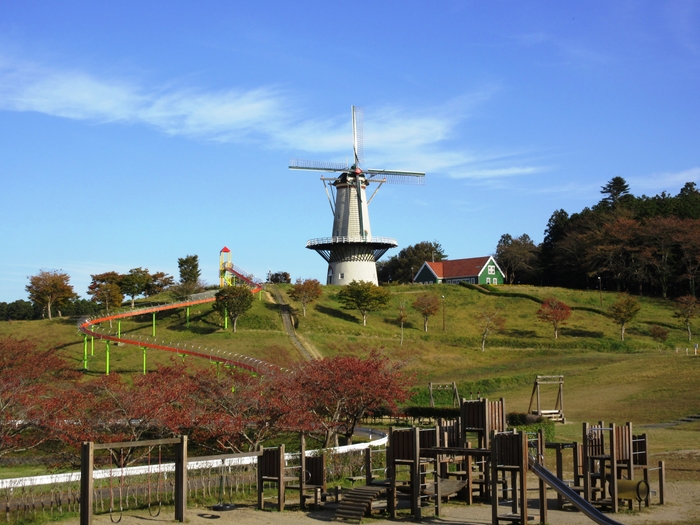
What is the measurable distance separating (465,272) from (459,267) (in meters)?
2.00

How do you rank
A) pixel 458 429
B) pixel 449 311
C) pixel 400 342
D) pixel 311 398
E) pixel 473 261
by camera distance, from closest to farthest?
pixel 458 429 → pixel 311 398 → pixel 400 342 → pixel 449 311 → pixel 473 261

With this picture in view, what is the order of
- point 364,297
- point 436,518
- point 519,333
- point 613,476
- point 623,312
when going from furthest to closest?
1. point 519,333
2. point 364,297
3. point 623,312
4. point 613,476
5. point 436,518

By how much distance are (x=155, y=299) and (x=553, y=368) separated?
40.5 m

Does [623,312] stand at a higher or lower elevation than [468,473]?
higher

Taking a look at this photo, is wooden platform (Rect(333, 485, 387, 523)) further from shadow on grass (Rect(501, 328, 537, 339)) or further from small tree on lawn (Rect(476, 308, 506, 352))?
shadow on grass (Rect(501, 328, 537, 339))

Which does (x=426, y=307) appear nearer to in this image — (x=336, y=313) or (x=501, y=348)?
(x=501, y=348)

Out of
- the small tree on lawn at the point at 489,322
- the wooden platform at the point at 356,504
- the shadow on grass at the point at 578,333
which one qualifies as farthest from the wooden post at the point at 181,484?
the shadow on grass at the point at 578,333

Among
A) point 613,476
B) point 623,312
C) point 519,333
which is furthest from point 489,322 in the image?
point 613,476

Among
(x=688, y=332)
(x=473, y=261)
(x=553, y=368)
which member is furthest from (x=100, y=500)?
(x=473, y=261)

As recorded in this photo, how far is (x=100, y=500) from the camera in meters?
17.7

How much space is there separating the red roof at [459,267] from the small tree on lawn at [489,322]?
1772cm

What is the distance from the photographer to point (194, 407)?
25312 millimetres

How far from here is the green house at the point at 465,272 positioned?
91812 mm

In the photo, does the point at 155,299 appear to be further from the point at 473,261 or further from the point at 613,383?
the point at 613,383
